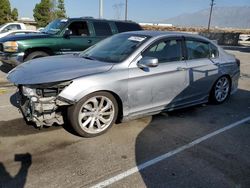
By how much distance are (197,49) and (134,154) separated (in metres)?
2.87

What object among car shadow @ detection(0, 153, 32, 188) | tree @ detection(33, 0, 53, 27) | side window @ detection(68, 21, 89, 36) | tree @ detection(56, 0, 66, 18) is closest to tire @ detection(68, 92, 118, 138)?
car shadow @ detection(0, 153, 32, 188)

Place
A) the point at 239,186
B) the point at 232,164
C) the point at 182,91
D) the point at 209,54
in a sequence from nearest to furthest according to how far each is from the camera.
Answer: the point at 239,186, the point at 232,164, the point at 182,91, the point at 209,54

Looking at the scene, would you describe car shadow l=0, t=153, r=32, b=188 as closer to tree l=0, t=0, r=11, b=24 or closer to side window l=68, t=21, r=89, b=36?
side window l=68, t=21, r=89, b=36

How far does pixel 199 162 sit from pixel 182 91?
6.20 feet

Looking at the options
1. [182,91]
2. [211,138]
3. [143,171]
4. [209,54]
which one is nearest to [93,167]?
[143,171]

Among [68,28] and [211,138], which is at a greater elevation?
[68,28]

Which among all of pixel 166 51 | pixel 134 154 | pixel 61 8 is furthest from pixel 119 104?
pixel 61 8

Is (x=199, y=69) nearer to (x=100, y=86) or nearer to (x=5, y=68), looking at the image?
(x=100, y=86)

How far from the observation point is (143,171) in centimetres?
344

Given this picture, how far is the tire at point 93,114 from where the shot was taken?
4.12 metres

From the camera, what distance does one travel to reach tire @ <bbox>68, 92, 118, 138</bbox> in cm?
412

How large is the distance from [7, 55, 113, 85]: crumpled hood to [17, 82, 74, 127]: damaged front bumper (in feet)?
0.79

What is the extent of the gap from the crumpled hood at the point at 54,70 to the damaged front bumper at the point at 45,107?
0.24m

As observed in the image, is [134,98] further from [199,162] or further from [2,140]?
[2,140]
